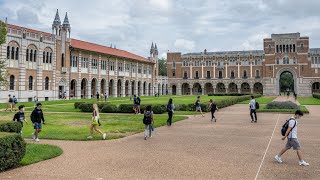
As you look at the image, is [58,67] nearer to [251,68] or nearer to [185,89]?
[185,89]

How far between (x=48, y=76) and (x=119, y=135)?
1458 inches

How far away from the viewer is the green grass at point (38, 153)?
360 inches

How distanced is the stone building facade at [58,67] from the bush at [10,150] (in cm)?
3317

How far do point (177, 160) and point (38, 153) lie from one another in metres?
4.46

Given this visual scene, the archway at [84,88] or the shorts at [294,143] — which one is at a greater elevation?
the archway at [84,88]

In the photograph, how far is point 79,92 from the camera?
5422cm

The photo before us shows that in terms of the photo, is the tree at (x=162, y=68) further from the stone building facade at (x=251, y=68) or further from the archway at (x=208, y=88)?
the archway at (x=208, y=88)

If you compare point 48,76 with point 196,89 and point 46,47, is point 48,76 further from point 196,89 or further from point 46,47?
point 196,89

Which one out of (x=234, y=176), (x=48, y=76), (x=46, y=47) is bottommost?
(x=234, y=176)

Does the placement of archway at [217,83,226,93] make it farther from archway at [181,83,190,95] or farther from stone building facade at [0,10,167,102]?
stone building facade at [0,10,167,102]

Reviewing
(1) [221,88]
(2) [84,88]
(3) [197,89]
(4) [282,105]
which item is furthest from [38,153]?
(3) [197,89]

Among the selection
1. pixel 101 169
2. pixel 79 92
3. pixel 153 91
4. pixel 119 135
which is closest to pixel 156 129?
pixel 119 135

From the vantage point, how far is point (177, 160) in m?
9.27

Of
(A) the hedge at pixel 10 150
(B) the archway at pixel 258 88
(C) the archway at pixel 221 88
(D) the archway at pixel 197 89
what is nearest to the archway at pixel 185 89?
(D) the archway at pixel 197 89
